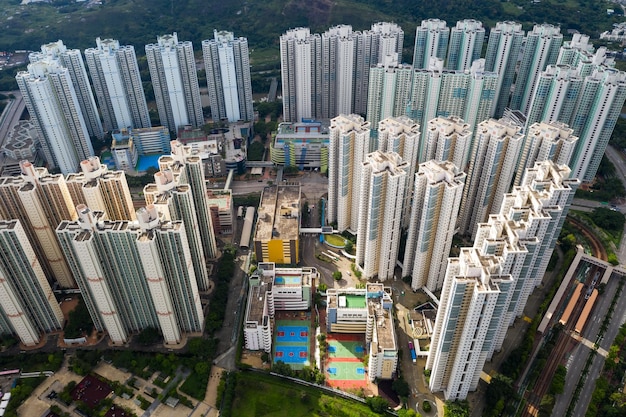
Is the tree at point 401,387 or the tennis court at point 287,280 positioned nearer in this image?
the tree at point 401,387

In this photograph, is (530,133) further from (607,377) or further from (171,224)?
(171,224)

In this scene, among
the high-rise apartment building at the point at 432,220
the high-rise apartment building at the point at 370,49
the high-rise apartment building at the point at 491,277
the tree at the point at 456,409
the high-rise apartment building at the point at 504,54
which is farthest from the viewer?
the high-rise apartment building at the point at 370,49

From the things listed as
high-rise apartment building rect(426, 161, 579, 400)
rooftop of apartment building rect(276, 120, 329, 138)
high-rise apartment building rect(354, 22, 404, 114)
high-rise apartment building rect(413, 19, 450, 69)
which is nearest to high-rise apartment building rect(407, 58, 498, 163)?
high-rise apartment building rect(354, 22, 404, 114)

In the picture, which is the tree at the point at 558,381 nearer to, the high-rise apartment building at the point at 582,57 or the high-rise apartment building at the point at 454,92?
the high-rise apartment building at the point at 454,92

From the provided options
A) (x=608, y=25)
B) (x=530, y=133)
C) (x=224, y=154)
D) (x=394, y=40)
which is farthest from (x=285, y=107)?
(x=608, y=25)

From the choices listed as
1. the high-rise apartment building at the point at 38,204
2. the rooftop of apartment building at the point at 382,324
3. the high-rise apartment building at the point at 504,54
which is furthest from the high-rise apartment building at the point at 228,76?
the rooftop of apartment building at the point at 382,324

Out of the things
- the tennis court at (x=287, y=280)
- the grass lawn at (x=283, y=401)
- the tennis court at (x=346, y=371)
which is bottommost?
the grass lawn at (x=283, y=401)
